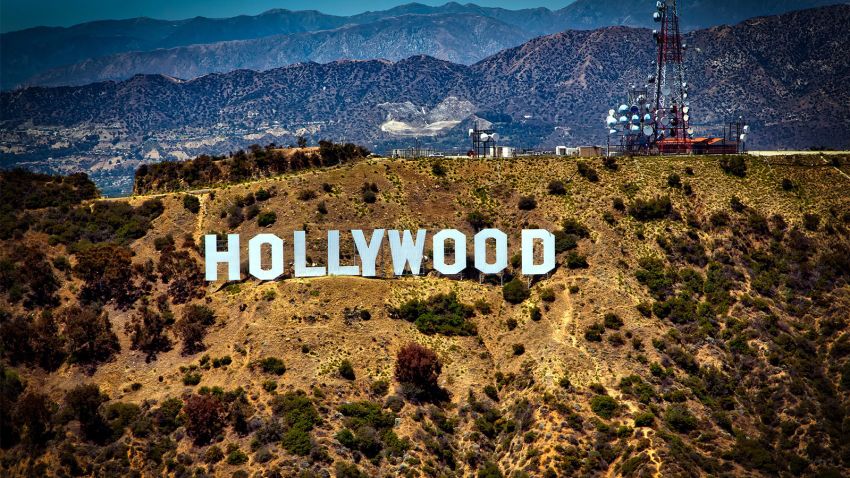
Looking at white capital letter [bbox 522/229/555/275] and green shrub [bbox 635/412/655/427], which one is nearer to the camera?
green shrub [bbox 635/412/655/427]

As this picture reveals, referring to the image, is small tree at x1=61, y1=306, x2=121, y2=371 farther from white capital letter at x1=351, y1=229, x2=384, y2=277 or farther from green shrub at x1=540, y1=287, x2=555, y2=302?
green shrub at x1=540, y1=287, x2=555, y2=302

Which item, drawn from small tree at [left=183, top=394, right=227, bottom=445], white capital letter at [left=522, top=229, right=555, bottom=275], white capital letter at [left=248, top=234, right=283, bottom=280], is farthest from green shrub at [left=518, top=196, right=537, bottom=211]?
small tree at [left=183, top=394, right=227, bottom=445]

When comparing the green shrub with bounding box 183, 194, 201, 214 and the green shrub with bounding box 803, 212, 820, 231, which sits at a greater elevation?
the green shrub with bounding box 183, 194, 201, 214

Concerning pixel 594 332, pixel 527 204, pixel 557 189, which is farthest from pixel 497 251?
pixel 557 189

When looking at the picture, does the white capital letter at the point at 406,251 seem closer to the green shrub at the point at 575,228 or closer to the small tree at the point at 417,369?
the small tree at the point at 417,369

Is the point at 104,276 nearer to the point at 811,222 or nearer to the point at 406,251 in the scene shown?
the point at 406,251
